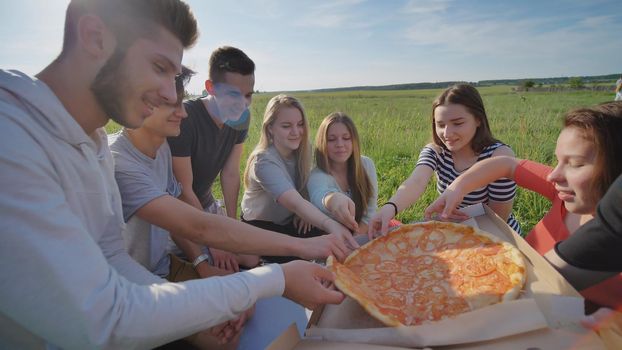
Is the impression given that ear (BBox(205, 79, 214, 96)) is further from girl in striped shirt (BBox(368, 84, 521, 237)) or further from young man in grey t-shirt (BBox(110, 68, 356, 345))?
girl in striped shirt (BBox(368, 84, 521, 237))

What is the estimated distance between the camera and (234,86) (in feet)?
12.2

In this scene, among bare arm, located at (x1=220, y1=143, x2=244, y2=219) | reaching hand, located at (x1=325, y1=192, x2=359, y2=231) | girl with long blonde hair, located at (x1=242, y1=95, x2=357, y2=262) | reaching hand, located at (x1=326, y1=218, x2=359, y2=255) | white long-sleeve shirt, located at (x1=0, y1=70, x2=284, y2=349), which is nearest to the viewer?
white long-sleeve shirt, located at (x1=0, y1=70, x2=284, y2=349)

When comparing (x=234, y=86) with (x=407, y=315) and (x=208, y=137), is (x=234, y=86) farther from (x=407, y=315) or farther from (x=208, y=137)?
(x=407, y=315)

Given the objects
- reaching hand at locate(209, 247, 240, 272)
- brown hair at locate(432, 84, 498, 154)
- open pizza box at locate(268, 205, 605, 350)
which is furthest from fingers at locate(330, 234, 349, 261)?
brown hair at locate(432, 84, 498, 154)

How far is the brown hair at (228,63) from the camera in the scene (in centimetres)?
367

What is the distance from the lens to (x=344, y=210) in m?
2.94

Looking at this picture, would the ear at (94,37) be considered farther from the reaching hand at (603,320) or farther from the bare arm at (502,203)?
the bare arm at (502,203)

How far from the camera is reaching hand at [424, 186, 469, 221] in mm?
2497

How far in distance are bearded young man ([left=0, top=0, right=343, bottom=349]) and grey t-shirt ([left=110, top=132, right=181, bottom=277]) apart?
14.1 inches

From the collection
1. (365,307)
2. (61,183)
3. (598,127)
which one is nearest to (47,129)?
(61,183)

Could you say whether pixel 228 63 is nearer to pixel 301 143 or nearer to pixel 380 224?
pixel 301 143

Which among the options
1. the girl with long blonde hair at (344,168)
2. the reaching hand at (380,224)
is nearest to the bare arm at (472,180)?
the reaching hand at (380,224)

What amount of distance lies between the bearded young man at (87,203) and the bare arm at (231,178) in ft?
7.53

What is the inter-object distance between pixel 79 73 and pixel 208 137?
7.14 feet
